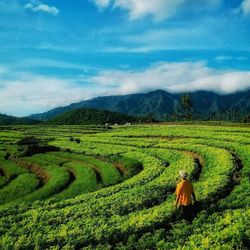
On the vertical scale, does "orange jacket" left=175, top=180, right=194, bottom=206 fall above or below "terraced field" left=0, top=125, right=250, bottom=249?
above

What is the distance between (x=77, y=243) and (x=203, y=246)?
6997mm

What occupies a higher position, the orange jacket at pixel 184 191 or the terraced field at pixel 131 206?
the orange jacket at pixel 184 191

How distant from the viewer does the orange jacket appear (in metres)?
23.9

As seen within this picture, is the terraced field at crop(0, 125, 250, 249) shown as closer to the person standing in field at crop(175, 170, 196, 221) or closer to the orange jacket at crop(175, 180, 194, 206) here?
the person standing in field at crop(175, 170, 196, 221)

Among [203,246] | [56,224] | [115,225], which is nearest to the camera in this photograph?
[203,246]

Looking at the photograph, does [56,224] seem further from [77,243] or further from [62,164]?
[62,164]

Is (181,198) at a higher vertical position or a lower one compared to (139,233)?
higher

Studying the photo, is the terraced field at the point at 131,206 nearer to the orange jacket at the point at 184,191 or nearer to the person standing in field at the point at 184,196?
the person standing in field at the point at 184,196

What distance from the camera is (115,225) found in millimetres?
24156

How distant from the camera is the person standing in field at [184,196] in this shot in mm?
23953

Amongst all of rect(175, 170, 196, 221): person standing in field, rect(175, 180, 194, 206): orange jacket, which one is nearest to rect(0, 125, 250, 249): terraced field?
rect(175, 170, 196, 221): person standing in field

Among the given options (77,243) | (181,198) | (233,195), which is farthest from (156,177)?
(77,243)

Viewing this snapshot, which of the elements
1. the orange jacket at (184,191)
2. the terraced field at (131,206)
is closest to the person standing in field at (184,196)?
the orange jacket at (184,191)

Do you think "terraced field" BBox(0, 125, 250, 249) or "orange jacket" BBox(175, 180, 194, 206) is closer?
"terraced field" BBox(0, 125, 250, 249)
